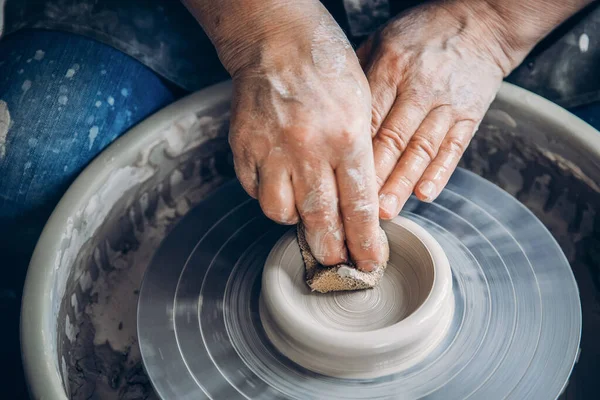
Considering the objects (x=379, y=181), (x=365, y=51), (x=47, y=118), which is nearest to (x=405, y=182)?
(x=379, y=181)

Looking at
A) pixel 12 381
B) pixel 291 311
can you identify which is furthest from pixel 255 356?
pixel 12 381

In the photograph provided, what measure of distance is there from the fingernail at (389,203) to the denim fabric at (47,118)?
0.72 meters

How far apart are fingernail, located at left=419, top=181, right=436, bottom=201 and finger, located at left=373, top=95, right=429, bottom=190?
0.25 feet

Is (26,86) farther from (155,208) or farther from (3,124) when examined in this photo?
(155,208)

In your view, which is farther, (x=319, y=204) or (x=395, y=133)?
(x=395, y=133)

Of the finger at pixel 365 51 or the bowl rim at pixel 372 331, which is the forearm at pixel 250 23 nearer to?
the finger at pixel 365 51

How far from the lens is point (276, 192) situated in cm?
109

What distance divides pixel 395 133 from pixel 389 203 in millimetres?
183

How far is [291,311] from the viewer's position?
1.12 metres

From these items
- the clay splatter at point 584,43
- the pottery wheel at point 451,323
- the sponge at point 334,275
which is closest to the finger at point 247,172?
the sponge at point 334,275

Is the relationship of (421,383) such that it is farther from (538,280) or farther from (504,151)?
(504,151)

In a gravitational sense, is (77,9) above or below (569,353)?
above

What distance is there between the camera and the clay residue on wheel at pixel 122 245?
1332mm

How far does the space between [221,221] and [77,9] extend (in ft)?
2.15
